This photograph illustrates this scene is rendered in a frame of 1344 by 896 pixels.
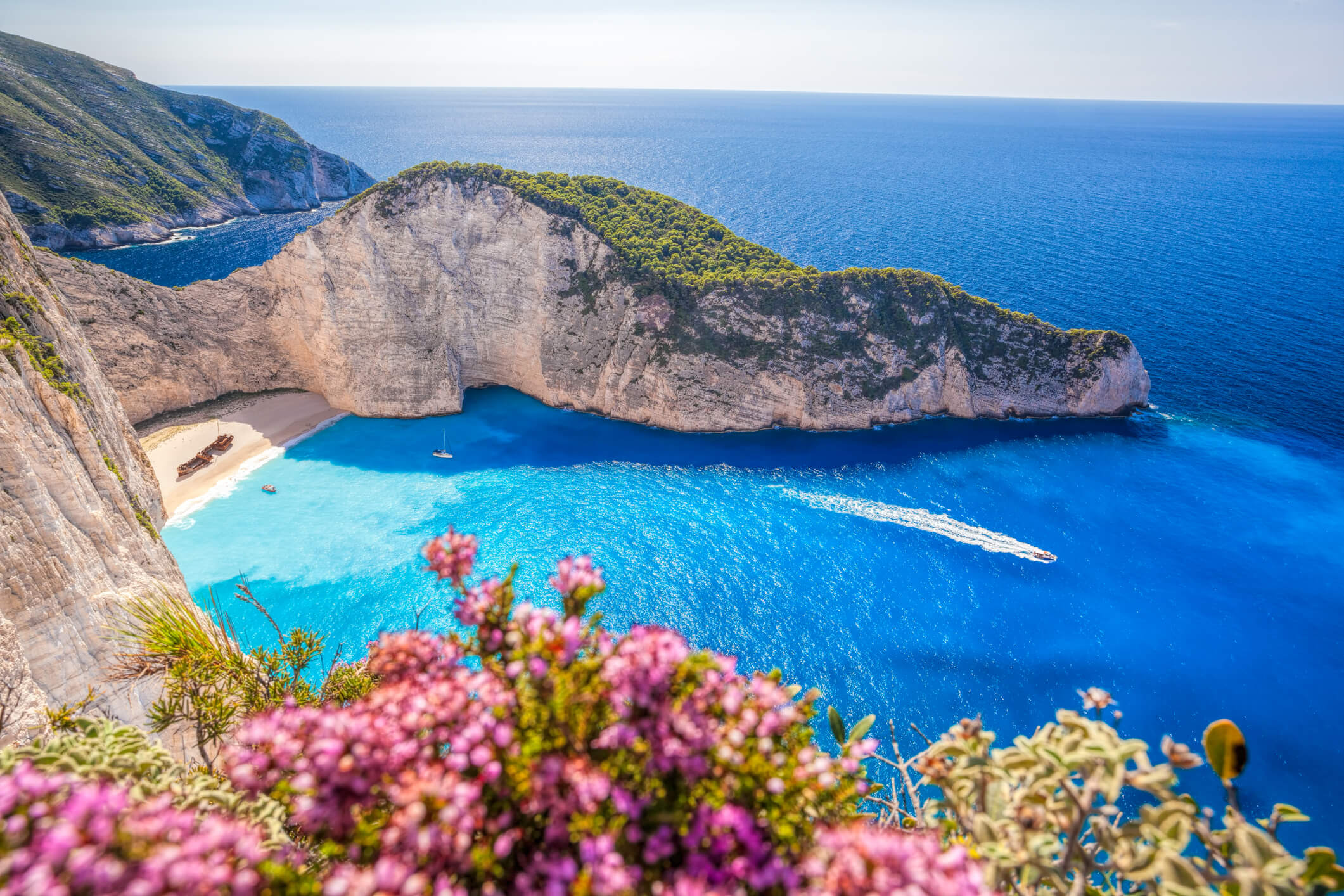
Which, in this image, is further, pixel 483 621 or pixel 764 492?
pixel 764 492

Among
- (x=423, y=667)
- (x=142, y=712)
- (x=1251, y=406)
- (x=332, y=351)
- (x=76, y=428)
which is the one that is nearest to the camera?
(x=423, y=667)

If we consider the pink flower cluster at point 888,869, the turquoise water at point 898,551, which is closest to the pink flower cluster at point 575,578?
the pink flower cluster at point 888,869

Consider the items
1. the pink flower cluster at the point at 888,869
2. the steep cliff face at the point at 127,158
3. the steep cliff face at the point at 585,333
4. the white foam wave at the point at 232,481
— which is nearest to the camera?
the pink flower cluster at the point at 888,869

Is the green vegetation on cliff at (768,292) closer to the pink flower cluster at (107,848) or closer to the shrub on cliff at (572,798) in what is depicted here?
the shrub on cliff at (572,798)

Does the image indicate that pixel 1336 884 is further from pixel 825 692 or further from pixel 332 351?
pixel 332 351

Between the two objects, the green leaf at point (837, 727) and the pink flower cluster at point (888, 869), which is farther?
the green leaf at point (837, 727)

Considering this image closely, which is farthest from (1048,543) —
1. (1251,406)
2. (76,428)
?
(76,428)

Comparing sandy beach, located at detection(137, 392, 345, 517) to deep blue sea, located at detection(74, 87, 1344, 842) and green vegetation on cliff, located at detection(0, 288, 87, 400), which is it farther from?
green vegetation on cliff, located at detection(0, 288, 87, 400)
